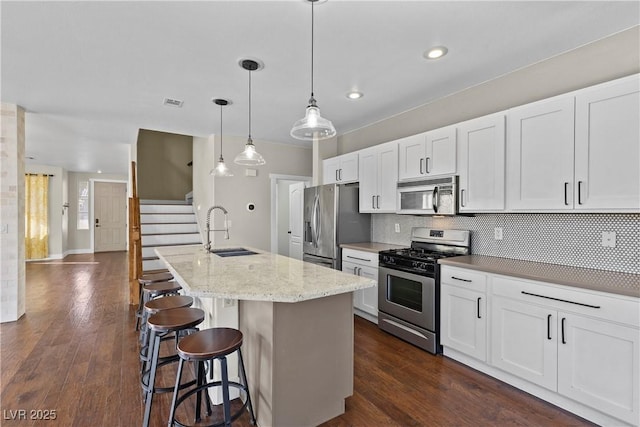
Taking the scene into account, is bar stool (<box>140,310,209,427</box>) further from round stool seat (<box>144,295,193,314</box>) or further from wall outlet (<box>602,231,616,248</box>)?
wall outlet (<box>602,231,616,248</box>)

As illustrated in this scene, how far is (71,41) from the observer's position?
2.30 m

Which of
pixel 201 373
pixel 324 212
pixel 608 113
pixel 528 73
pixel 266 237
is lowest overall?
pixel 201 373

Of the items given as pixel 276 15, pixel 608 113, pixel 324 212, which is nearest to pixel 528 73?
pixel 608 113

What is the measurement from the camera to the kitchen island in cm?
174

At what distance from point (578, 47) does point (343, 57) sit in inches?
71.5

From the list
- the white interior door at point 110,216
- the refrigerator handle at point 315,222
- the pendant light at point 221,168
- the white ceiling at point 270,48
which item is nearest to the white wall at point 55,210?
the white interior door at point 110,216

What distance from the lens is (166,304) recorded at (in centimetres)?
233

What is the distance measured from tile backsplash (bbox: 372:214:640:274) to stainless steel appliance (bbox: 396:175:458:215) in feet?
1.14

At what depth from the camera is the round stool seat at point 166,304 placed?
224 cm

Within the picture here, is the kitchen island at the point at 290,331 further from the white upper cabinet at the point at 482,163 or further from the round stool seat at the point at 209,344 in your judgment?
the white upper cabinet at the point at 482,163

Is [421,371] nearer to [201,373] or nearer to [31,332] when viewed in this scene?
[201,373]

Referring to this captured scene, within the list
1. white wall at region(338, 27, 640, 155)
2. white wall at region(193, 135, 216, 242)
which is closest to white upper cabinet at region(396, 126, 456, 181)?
white wall at region(338, 27, 640, 155)

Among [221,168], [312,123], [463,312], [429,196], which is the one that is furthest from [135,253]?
[463,312]

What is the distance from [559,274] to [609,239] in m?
0.49
